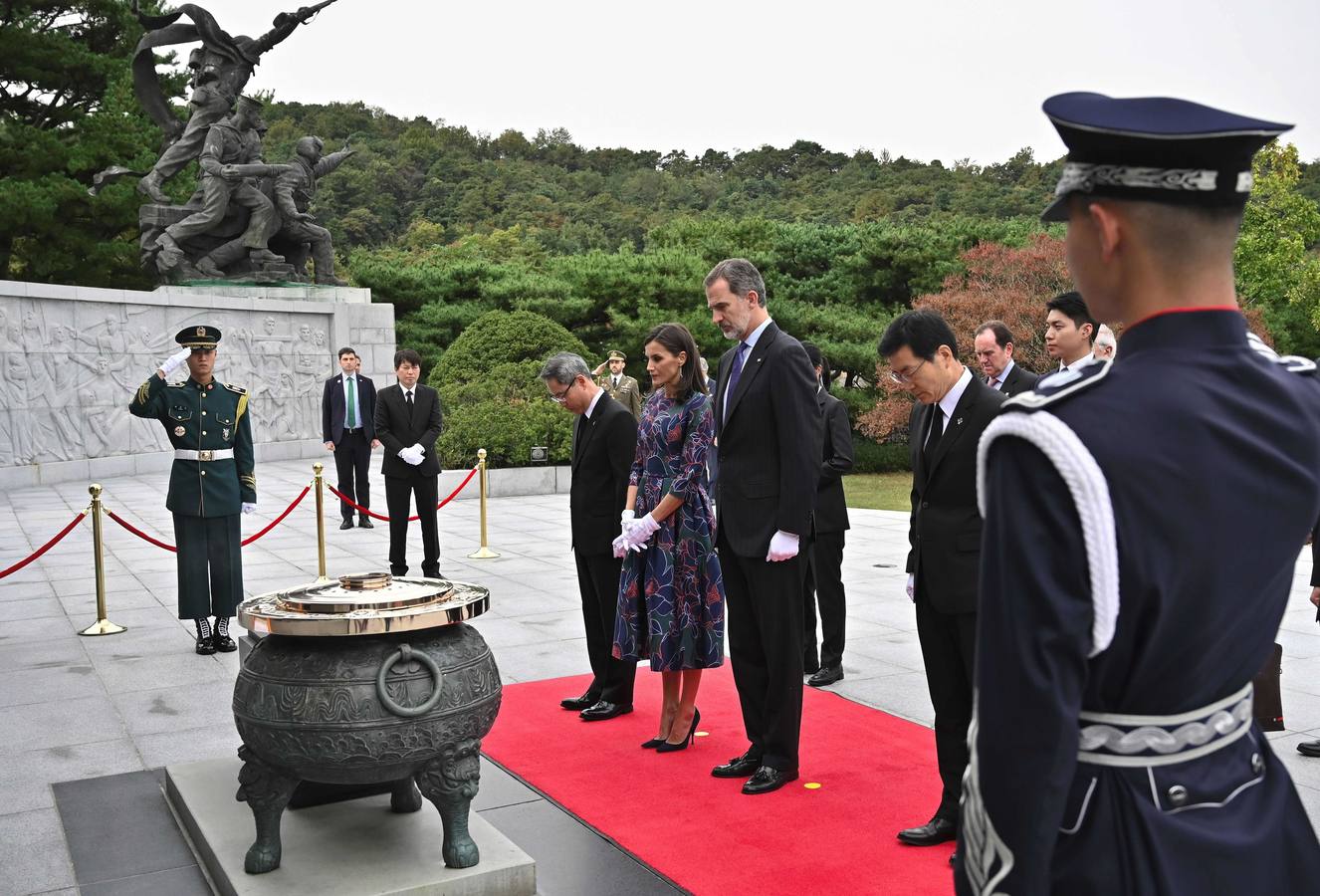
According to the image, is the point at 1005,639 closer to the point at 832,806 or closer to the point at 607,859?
the point at 607,859

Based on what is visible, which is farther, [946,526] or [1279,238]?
[1279,238]

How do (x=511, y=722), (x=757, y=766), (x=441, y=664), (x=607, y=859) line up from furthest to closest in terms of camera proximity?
1. (x=511, y=722)
2. (x=757, y=766)
3. (x=607, y=859)
4. (x=441, y=664)

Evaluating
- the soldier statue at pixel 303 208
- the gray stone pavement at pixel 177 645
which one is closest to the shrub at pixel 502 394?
the gray stone pavement at pixel 177 645

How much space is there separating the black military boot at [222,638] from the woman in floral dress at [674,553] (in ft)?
10.1

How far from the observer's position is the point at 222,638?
6.90 metres

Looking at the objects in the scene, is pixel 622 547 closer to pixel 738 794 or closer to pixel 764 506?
pixel 764 506

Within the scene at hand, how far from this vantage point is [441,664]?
3539 mm

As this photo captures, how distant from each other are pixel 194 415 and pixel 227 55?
15.4 m

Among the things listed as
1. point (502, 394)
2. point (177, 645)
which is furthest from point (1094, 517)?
point (502, 394)

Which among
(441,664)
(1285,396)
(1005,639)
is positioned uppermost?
(1285,396)

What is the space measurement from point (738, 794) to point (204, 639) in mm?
3931

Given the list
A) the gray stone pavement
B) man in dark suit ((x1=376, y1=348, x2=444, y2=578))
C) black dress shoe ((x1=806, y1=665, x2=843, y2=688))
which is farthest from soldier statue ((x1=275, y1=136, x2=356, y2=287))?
black dress shoe ((x1=806, y1=665, x2=843, y2=688))

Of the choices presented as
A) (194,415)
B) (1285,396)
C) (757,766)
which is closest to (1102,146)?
(1285,396)

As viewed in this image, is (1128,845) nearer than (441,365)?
Yes
